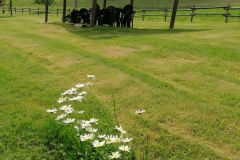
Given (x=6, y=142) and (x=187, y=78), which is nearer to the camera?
(x=6, y=142)

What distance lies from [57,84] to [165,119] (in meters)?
2.79

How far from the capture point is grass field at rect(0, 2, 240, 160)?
3814mm

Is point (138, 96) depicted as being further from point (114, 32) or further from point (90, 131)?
point (114, 32)

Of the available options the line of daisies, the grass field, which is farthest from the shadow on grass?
the line of daisies

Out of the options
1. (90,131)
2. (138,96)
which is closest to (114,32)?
(138,96)

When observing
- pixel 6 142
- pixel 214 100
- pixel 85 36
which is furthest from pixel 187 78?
pixel 85 36

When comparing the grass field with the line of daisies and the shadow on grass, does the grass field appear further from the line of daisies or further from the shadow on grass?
the shadow on grass

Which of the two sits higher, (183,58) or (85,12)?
(85,12)

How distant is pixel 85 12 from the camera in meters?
19.1

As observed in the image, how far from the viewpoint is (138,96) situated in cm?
530

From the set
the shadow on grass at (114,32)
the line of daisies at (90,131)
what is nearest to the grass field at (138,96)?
the line of daisies at (90,131)

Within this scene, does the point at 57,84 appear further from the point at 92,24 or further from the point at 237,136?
the point at 92,24

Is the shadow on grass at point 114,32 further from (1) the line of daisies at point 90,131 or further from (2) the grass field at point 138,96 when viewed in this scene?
(1) the line of daisies at point 90,131

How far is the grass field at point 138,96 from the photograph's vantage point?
3.81m
